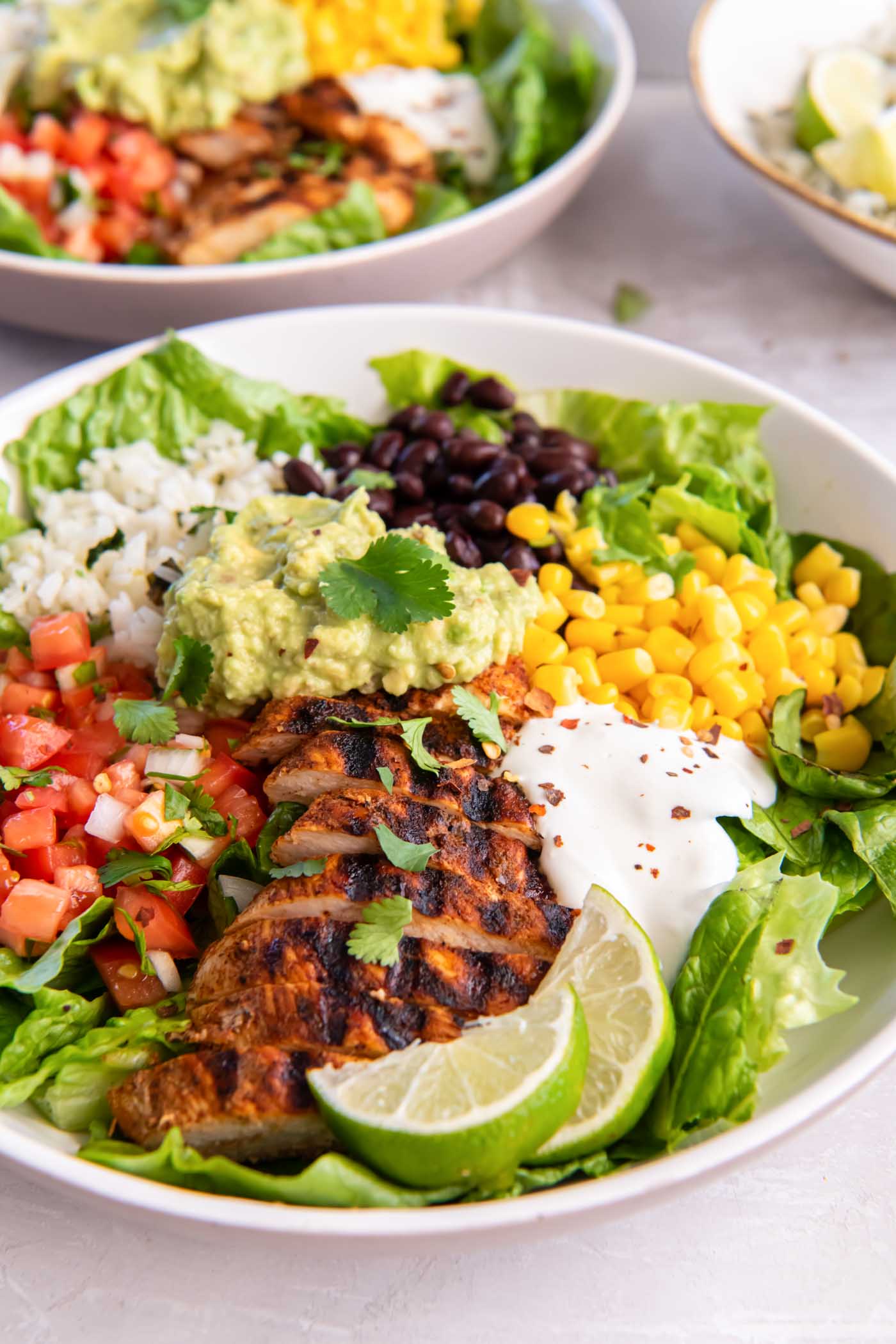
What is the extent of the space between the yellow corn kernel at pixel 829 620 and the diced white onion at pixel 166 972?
238cm

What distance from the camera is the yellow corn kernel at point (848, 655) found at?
408 cm

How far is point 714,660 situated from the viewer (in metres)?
3.88

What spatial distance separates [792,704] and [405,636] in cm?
131

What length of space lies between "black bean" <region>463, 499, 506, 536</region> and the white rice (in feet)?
2.57

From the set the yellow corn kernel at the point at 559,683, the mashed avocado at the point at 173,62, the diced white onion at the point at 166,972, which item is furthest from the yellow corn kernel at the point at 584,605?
the mashed avocado at the point at 173,62

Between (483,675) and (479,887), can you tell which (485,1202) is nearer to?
(479,887)

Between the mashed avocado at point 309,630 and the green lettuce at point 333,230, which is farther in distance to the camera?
the green lettuce at point 333,230

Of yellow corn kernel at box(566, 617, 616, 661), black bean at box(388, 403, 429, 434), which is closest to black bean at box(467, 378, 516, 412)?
black bean at box(388, 403, 429, 434)

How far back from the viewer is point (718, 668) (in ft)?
12.7

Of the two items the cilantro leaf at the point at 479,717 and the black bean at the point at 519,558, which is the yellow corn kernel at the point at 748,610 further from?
the cilantro leaf at the point at 479,717

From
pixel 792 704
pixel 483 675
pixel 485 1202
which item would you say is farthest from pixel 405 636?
pixel 485 1202

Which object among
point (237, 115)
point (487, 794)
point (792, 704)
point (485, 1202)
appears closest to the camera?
point (485, 1202)

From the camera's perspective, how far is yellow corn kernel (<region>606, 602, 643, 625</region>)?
13.3ft

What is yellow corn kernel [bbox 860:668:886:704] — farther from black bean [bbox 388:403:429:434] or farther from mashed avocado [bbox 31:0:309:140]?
mashed avocado [bbox 31:0:309:140]
